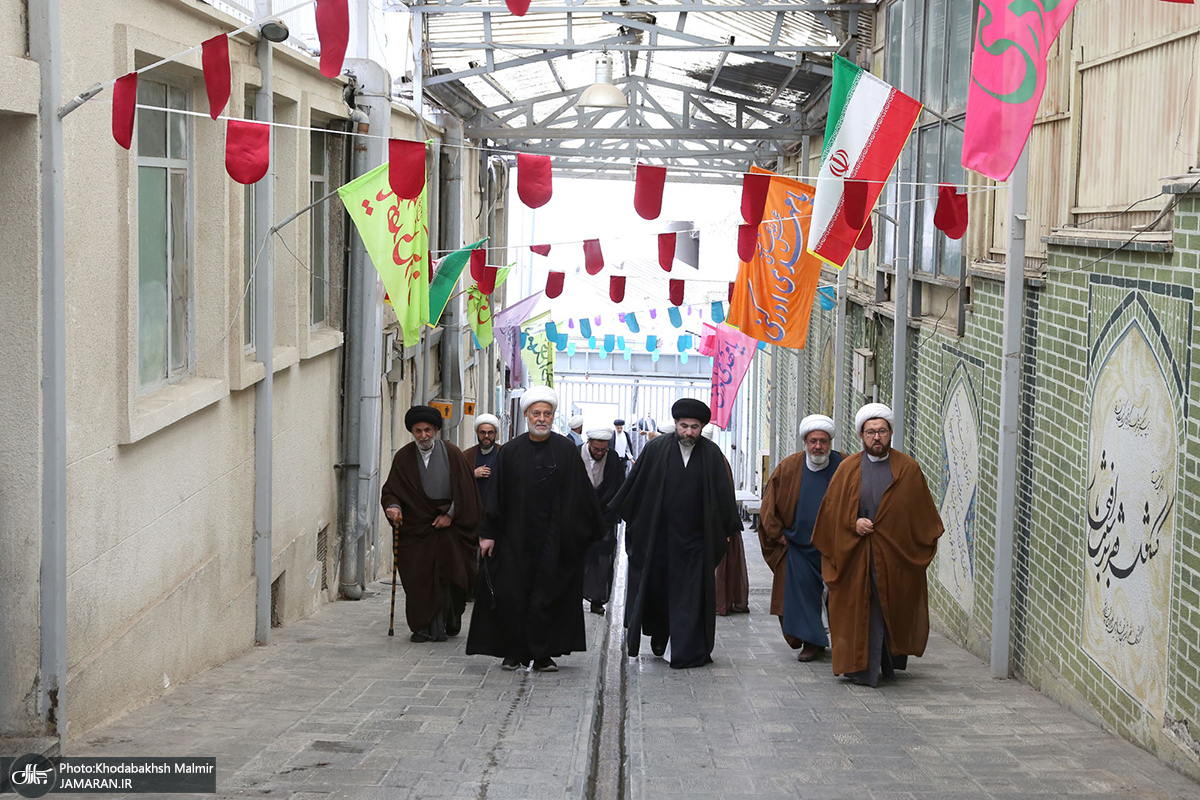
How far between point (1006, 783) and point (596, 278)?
2698 cm

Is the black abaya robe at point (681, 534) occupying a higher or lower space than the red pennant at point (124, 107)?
lower

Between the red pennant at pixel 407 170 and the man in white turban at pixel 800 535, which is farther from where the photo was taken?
the man in white turban at pixel 800 535

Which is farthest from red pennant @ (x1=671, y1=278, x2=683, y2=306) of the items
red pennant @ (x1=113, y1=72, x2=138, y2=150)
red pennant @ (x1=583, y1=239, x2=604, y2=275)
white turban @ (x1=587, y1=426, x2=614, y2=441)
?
red pennant @ (x1=113, y1=72, x2=138, y2=150)

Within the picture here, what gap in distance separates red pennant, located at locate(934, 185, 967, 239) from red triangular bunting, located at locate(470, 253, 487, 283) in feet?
18.2

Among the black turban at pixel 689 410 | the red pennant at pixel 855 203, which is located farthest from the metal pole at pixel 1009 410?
the black turban at pixel 689 410

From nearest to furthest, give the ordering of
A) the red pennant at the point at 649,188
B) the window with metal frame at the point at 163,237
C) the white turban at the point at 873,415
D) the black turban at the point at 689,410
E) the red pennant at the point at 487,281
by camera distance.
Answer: the window with metal frame at the point at 163,237 → the white turban at the point at 873,415 → the black turban at the point at 689,410 → the red pennant at the point at 649,188 → the red pennant at the point at 487,281

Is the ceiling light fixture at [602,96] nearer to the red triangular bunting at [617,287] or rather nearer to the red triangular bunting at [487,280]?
the red triangular bunting at [487,280]

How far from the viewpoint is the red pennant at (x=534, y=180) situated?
8898 mm

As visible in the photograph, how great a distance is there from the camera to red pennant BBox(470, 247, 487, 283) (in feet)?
42.2

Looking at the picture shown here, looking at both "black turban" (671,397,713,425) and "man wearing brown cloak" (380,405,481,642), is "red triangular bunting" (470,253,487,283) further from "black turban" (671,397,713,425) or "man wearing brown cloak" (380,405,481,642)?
"black turban" (671,397,713,425)

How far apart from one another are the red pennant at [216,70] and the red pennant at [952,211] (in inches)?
171

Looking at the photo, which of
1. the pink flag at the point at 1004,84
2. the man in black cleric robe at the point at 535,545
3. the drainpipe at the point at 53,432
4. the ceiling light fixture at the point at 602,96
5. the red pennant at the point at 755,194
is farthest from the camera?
the ceiling light fixture at the point at 602,96

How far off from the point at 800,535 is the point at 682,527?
79 cm

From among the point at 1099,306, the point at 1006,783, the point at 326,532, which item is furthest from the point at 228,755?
the point at 326,532
